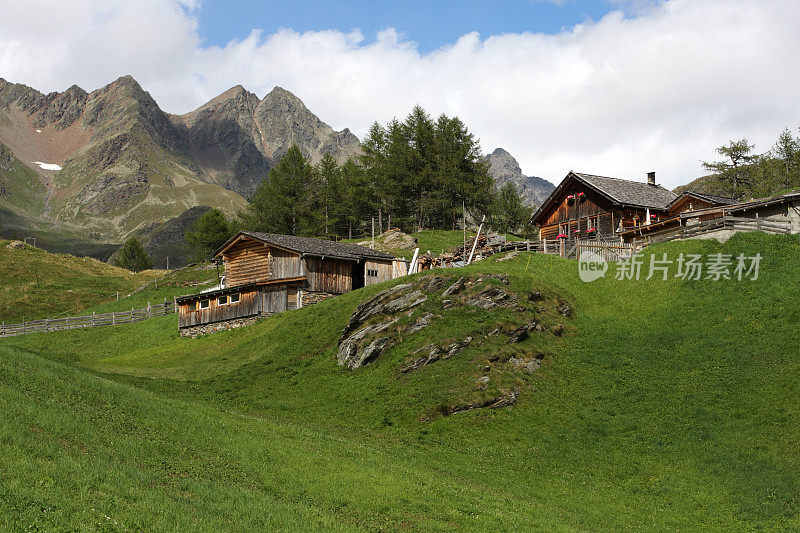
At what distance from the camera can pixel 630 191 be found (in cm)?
6066

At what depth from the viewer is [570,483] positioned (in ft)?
65.4

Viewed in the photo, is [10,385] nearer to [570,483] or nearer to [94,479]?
[94,479]

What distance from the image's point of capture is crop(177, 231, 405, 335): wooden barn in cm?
5075

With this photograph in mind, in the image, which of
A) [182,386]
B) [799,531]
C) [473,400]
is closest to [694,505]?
[799,531]

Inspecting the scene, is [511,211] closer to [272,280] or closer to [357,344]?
[272,280]

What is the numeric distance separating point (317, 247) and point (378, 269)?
677 cm

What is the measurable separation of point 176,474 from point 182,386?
18.4 m

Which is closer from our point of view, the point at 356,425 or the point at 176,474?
the point at 176,474

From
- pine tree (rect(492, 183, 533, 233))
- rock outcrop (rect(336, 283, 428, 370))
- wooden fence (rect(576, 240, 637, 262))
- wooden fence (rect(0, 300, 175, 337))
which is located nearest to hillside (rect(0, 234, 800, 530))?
rock outcrop (rect(336, 283, 428, 370))

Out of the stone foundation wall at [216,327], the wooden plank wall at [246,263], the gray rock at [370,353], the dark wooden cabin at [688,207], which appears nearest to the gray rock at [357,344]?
the gray rock at [370,353]

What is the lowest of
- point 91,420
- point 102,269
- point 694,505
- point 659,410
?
point 694,505

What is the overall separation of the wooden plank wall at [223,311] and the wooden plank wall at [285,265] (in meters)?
2.55

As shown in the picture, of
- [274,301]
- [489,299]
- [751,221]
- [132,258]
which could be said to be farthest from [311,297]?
[132,258]

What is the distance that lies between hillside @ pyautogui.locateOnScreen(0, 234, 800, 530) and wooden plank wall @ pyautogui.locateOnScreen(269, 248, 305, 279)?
1288cm
